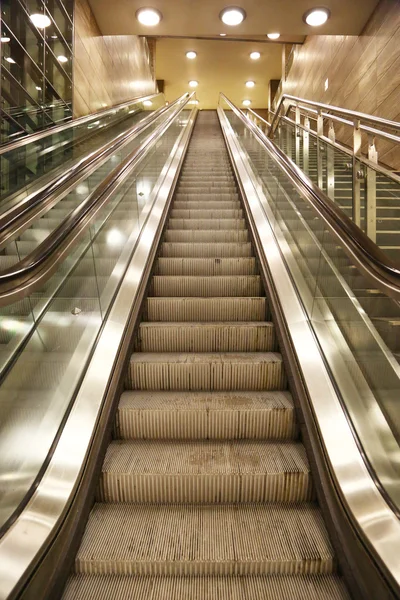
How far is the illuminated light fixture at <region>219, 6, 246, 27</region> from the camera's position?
264 inches

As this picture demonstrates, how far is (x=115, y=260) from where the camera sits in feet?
9.40

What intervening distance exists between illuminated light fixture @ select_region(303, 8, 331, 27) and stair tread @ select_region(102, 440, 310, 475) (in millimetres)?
7486

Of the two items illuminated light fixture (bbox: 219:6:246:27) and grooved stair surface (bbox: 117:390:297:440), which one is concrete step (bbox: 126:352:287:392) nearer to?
grooved stair surface (bbox: 117:390:297:440)

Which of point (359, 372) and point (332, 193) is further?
point (332, 193)

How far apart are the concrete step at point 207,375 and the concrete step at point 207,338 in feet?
0.81

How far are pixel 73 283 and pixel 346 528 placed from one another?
1.70 m

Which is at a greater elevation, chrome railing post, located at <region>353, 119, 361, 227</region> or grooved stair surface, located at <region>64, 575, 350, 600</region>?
chrome railing post, located at <region>353, 119, 361, 227</region>

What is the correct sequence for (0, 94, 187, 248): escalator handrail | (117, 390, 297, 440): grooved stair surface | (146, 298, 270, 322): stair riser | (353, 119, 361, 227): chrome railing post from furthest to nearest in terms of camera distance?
(353, 119, 361, 227): chrome railing post → (146, 298, 270, 322): stair riser → (117, 390, 297, 440): grooved stair surface → (0, 94, 187, 248): escalator handrail

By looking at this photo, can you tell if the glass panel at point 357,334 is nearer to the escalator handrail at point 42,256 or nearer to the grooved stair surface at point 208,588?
the grooved stair surface at point 208,588

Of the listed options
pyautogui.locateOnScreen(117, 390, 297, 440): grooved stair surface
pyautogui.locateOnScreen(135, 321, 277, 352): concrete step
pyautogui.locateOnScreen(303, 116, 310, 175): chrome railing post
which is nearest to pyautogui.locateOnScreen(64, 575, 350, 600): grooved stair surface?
pyautogui.locateOnScreen(117, 390, 297, 440): grooved stair surface

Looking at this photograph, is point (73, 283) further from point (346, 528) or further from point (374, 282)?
point (346, 528)

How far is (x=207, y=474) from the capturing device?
177cm

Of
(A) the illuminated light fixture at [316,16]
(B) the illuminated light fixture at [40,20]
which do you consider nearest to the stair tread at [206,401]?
(B) the illuminated light fixture at [40,20]

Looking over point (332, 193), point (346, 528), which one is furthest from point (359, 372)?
point (332, 193)
